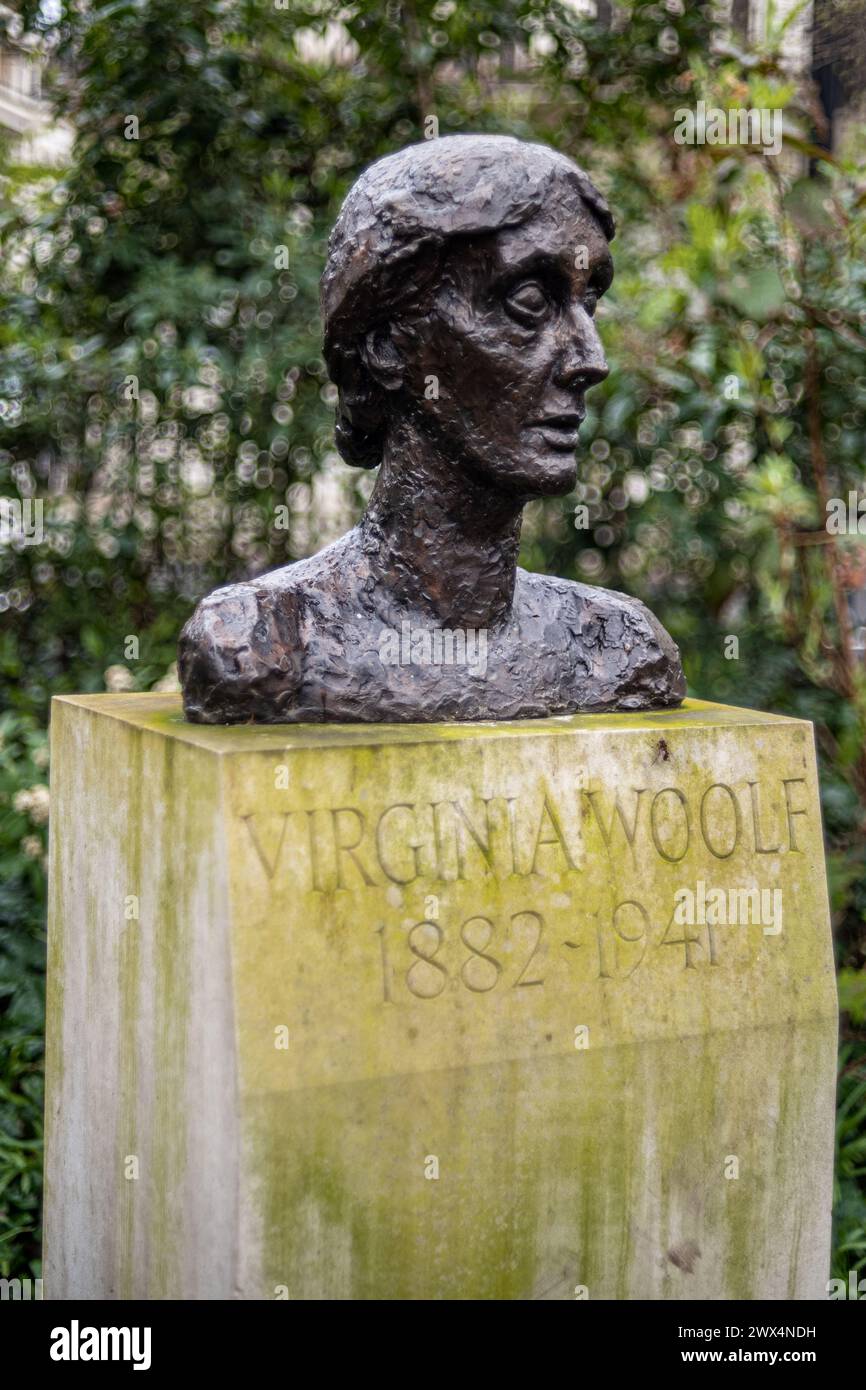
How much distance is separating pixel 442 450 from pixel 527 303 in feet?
1.22

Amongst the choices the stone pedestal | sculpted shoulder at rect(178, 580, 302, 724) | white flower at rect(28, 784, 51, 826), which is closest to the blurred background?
white flower at rect(28, 784, 51, 826)

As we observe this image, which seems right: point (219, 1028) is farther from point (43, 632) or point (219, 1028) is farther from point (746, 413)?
point (43, 632)

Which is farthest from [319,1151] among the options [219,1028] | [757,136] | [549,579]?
[757,136]

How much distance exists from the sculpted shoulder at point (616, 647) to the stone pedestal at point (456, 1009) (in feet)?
0.46

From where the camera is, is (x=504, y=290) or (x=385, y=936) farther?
(x=504, y=290)

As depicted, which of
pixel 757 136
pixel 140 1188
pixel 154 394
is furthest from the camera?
pixel 154 394

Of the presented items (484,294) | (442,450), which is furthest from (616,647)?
(484,294)

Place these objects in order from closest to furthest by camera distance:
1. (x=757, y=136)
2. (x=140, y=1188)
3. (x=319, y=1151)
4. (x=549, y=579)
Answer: (x=319, y=1151)
(x=140, y=1188)
(x=549, y=579)
(x=757, y=136)

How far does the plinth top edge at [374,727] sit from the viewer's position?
10.0ft

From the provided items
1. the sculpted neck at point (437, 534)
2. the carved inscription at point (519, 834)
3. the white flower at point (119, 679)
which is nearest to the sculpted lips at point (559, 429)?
the sculpted neck at point (437, 534)

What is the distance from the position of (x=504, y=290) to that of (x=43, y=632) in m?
3.81

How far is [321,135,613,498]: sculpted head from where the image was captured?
3.22 metres

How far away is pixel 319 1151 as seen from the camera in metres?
2.92

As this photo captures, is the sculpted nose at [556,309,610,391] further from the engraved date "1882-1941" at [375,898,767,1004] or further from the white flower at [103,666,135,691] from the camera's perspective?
the white flower at [103,666,135,691]
